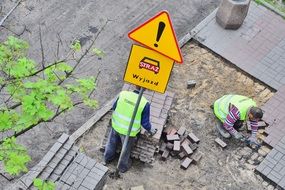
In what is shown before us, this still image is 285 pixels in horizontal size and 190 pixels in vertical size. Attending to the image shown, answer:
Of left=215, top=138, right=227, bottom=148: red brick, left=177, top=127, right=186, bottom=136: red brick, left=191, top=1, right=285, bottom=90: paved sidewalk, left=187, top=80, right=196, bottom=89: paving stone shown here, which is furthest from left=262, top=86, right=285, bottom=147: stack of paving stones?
left=177, top=127, right=186, bottom=136: red brick

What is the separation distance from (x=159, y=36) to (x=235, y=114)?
3.47m

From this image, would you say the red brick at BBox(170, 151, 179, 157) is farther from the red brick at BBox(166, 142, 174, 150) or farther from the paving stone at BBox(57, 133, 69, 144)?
the paving stone at BBox(57, 133, 69, 144)

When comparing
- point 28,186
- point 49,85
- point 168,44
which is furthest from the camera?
point 28,186

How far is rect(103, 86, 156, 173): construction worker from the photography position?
9648 mm

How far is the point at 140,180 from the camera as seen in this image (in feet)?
34.2

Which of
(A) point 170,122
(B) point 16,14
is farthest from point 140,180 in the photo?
(B) point 16,14

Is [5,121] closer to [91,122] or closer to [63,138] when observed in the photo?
[63,138]

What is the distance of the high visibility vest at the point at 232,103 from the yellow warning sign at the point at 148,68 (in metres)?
2.85

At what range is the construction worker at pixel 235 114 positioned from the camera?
10.5 metres

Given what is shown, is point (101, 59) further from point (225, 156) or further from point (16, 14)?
point (225, 156)

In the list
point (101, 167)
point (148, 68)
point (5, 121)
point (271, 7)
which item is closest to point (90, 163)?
point (101, 167)

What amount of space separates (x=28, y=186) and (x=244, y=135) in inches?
180

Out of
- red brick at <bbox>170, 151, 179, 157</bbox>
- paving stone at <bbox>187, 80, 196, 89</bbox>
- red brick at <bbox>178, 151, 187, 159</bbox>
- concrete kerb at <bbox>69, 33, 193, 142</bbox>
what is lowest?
concrete kerb at <bbox>69, 33, 193, 142</bbox>

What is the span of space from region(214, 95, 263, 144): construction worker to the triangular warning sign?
9.96 feet
